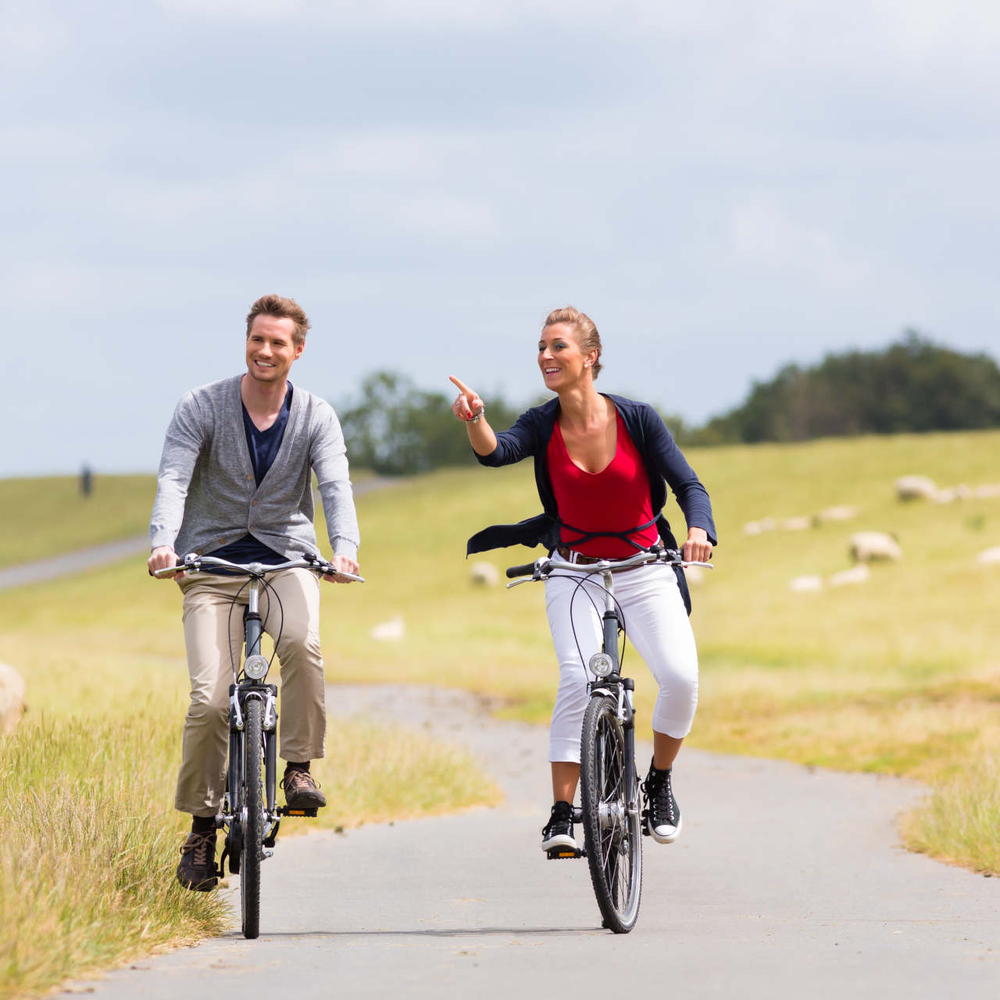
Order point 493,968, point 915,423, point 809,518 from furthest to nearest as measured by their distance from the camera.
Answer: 1. point 915,423
2. point 809,518
3. point 493,968

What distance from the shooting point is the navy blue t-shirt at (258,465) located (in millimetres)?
6789

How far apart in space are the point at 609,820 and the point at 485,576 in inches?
1528

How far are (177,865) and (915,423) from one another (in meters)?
101

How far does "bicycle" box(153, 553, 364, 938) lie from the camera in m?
6.24

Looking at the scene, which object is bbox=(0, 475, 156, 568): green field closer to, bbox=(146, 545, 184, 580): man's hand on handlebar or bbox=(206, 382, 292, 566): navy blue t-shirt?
bbox=(206, 382, 292, 566): navy blue t-shirt

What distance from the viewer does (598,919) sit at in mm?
6922

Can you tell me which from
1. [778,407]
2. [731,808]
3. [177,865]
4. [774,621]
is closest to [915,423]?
[778,407]

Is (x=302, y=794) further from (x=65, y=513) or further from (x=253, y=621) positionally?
(x=65, y=513)

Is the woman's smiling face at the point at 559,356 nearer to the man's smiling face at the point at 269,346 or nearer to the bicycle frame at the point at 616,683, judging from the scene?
the bicycle frame at the point at 616,683

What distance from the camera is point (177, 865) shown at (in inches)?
263

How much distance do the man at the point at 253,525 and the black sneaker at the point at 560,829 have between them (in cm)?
100

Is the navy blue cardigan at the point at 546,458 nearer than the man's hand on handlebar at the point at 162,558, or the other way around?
the man's hand on handlebar at the point at 162,558

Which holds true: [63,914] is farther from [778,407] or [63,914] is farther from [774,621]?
[778,407]

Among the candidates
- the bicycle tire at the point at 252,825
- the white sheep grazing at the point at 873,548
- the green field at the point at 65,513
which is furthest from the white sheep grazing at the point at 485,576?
the bicycle tire at the point at 252,825
